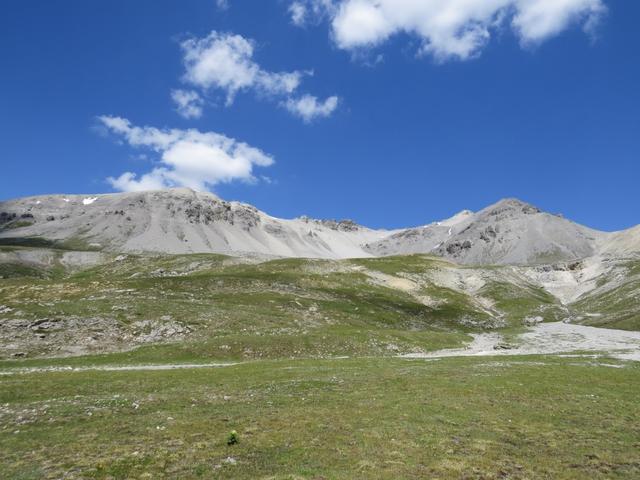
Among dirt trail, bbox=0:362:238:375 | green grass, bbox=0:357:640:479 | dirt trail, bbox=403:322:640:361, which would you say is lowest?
dirt trail, bbox=403:322:640:361

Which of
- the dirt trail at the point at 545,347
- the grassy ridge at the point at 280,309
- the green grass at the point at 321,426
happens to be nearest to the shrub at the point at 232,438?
the green grass at the point at 321,426

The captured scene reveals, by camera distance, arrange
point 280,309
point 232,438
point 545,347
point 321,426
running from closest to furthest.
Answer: point 232,438 < point 321,426 < point 545,347 < point 280,309

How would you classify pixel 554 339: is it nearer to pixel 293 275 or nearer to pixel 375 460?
pixel 293 275

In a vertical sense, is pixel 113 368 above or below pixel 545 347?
above

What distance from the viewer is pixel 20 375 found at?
41156 millimetres

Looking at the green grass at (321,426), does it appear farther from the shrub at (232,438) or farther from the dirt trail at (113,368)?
the dirt trail at (113,368)

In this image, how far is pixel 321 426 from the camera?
23938 millimetres

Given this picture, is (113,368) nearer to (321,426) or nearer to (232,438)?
(232,438)

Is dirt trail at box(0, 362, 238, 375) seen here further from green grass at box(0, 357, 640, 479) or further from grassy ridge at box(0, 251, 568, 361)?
green grass at box(0, 357, 640, 479)

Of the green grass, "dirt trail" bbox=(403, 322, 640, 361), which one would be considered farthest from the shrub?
"dirt trail" bbox=(403, 322, 640, 361)

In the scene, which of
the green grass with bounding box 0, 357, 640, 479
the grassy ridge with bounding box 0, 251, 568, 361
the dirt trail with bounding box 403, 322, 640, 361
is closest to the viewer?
the green grass with bounding box 0, 357, 640, 479

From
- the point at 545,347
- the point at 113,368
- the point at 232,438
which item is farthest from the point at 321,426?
the point at 545,347

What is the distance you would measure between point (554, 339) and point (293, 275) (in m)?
69.6

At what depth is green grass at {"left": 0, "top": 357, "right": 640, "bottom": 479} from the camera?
18.4 m
